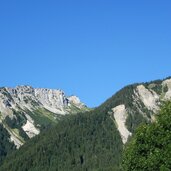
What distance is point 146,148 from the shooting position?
59.3 m

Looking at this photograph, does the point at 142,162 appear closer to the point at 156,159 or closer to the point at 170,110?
the point at 156,159

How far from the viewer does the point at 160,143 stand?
5797 cm

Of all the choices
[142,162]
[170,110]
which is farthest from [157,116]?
[142,162]

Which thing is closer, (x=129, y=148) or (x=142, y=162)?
(x=142, y=162)

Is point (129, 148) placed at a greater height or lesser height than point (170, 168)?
greater

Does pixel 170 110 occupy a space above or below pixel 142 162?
above

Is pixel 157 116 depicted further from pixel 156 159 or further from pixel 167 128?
pixel 156 159

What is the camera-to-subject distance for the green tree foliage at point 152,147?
56.3m

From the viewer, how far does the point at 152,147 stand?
58688mm

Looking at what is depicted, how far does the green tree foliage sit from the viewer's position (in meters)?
56.3

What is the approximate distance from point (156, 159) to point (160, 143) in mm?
2375

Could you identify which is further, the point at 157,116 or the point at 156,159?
the point at 157,116

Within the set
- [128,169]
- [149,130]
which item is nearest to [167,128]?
[149,130]

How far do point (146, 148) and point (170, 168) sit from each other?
457cm
